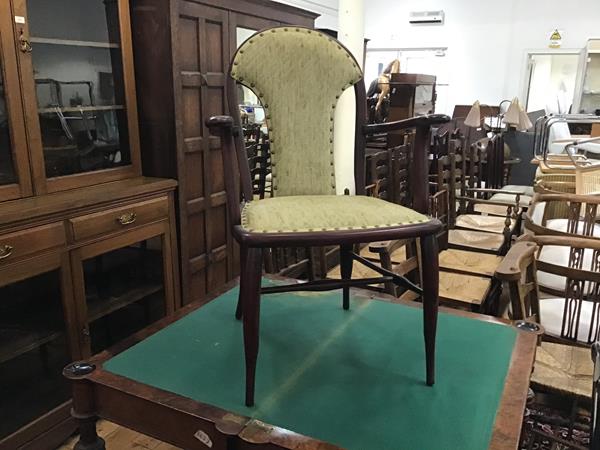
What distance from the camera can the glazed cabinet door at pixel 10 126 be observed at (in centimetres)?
168

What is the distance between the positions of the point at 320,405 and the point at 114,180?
57.2 inches

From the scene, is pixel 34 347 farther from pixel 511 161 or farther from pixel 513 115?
pixel 513 115

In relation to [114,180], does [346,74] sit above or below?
above

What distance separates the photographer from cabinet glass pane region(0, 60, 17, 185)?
174 centimetres

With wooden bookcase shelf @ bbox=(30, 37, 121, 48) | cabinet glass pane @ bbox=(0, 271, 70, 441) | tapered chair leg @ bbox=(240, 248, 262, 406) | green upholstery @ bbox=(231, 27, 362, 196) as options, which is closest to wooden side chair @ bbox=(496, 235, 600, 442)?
green upholstery @ bbox=(231, 27, 362, 196)

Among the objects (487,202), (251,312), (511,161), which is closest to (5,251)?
(251,312)

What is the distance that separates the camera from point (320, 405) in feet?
3.95

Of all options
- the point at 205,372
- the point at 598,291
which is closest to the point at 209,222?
the point at 205,372

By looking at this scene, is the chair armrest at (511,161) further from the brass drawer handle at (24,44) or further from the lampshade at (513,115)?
the brass drawer handle at (24,44)

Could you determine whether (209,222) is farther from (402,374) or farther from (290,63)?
(402,374)

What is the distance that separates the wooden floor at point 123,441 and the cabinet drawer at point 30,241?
Answer: 75 cm

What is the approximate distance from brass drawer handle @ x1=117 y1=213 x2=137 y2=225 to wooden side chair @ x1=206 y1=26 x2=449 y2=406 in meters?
0.69

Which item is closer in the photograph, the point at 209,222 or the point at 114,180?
the point at 114,180

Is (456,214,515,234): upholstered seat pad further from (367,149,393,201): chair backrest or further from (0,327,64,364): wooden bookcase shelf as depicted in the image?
(0,327,64,364): wooden bookcase shelf
